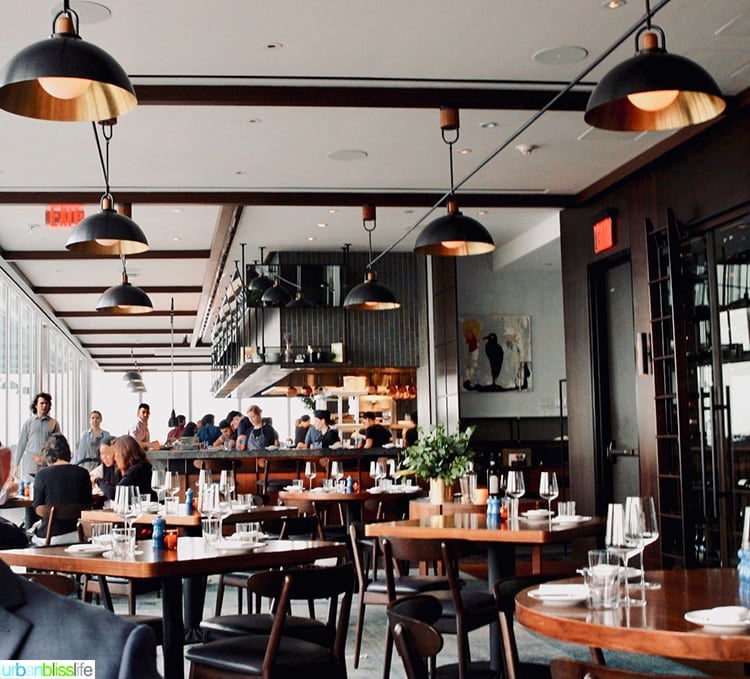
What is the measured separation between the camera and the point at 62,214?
37.0ft

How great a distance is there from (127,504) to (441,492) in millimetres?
3271

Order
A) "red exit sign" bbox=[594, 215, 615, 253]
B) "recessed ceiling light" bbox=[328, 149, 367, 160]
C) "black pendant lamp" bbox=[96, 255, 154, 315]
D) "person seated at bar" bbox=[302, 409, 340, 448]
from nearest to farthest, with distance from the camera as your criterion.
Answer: "black pendant lamp" bbox=[96, 255, 154, 315]
"recessed ceiling light" bbox=[328, 149, 367, 160]
"red exit sign" bbox=[594, 215, 615, 253]
"person seated at bar" bbox=[302, 409, 340, 448]

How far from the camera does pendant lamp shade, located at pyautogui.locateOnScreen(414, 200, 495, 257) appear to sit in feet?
22.4

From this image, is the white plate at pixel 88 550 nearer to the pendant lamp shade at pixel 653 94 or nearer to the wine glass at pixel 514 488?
the wine glass at pixel 514 488

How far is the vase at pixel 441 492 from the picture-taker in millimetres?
8008

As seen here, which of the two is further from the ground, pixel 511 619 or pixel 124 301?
pixel 124 301

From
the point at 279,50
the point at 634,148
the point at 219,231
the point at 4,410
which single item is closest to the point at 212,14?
the point at 279,50

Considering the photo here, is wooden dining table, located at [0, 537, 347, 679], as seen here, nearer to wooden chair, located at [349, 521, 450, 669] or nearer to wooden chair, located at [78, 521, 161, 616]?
wooden chair, located at [78, 521, 161, 616]

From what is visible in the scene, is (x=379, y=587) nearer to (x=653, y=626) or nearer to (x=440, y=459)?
(x=440, y=459)

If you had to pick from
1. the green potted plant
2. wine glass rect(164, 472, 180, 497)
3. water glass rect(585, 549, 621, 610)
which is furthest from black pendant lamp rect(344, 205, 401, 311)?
water glass rect(585, 549, 621, 610)

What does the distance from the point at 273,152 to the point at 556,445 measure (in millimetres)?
7062

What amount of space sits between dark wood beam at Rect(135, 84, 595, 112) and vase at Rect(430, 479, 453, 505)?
2788 millimetres

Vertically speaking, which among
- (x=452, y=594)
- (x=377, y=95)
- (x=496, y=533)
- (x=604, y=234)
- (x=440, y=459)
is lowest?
(x=452, y=594)

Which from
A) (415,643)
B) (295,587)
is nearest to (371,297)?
(295,587)
